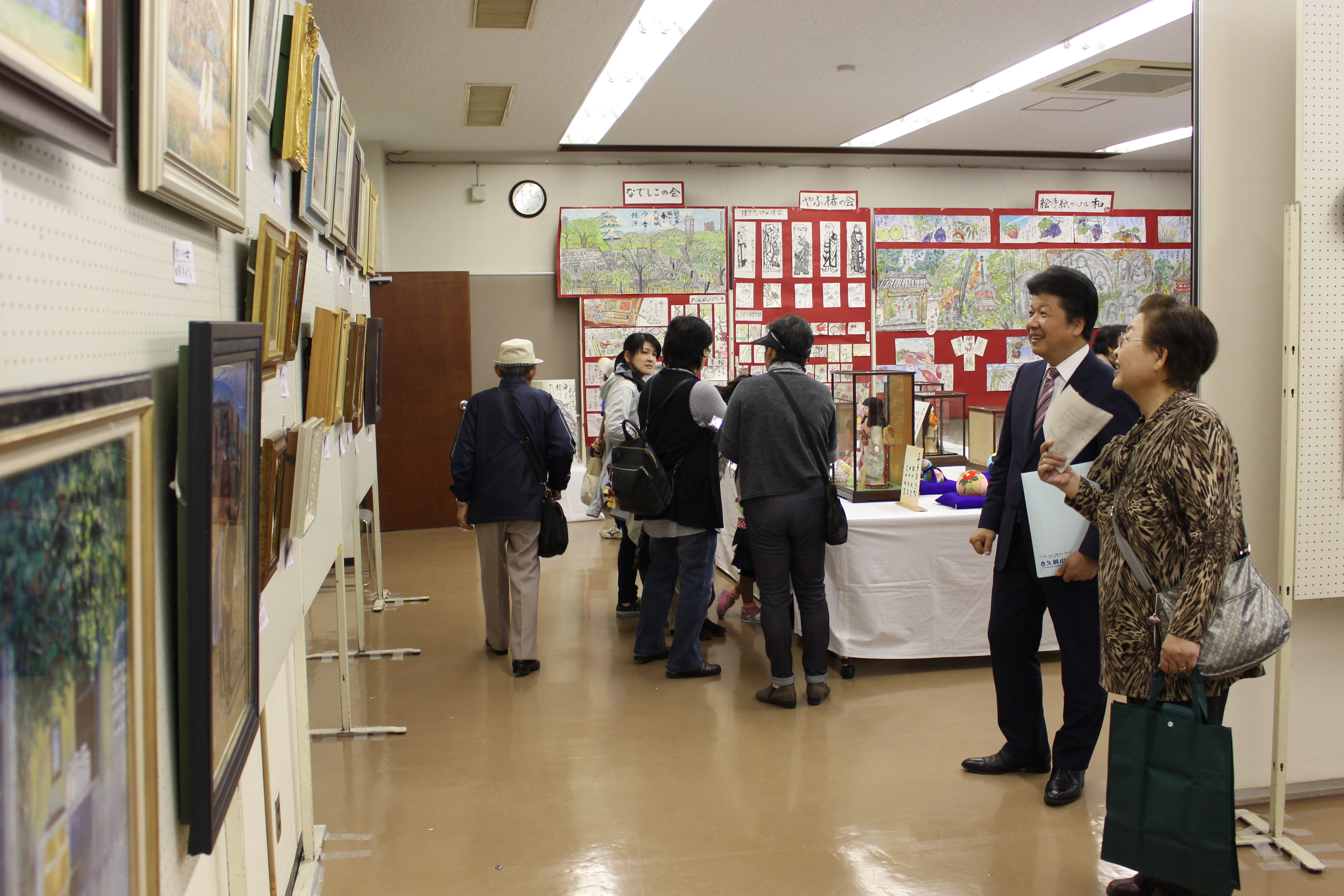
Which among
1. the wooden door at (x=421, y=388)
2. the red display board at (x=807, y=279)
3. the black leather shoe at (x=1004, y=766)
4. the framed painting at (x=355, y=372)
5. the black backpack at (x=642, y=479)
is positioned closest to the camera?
the black leather shoe at (x=1004, y=766)

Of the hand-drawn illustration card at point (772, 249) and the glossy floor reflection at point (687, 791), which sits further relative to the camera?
the hand-drawn illustration card at point (772, 249)

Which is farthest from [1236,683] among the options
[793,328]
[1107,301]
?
[1107,301]

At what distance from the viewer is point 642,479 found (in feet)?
13.6

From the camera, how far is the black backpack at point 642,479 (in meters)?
4.13

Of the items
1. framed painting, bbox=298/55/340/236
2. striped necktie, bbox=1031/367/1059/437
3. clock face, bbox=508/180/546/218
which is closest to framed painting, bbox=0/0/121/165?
framed painting, bbox=298/55/340/236

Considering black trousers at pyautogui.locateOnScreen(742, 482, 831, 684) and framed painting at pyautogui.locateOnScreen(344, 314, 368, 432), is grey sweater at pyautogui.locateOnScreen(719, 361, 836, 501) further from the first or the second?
framed painting at pyautogui.locateOnScreen(344, 314, 368, 432)

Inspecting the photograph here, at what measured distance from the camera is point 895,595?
4.23 metres

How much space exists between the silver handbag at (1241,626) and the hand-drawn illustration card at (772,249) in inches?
286

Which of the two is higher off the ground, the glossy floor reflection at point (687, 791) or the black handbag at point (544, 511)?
the black handbag at point (544, 511)

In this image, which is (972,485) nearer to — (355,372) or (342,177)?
(355,372)

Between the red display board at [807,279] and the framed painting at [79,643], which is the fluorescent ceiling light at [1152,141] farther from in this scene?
the framed painting at [79,643]

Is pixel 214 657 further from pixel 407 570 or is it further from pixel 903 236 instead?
pixel 903 236

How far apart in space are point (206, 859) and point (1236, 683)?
2.96 metres

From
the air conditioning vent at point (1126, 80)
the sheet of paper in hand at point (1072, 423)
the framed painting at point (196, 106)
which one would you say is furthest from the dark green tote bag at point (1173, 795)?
the air conditioning vent at point (1126, 80)
